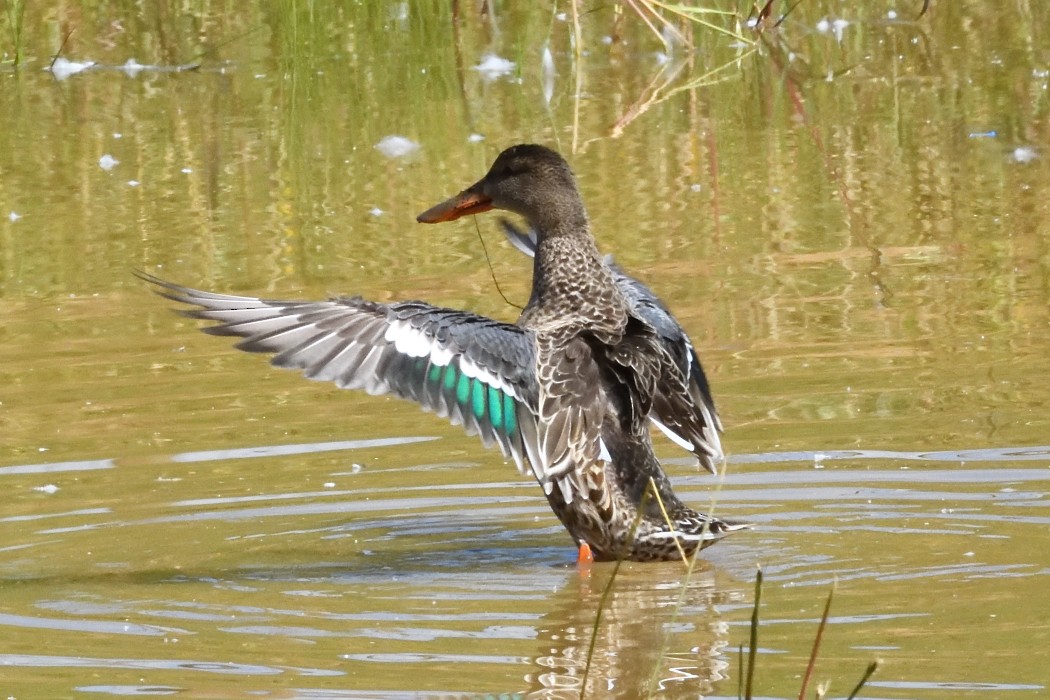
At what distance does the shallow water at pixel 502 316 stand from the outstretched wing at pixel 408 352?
1.56ft

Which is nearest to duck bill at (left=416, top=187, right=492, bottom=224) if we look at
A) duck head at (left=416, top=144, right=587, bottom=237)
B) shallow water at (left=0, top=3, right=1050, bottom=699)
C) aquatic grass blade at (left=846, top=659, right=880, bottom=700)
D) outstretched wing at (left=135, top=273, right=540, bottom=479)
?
duck head at (left=416, top=144, right=587, bottom=237)

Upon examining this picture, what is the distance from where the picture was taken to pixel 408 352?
18.8 ft

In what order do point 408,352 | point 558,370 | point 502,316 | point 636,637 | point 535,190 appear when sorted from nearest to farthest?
point 636,637, point 408,352, point 558,370, point 535,190, point 502,316

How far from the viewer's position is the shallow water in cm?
498

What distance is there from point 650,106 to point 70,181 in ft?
11.4

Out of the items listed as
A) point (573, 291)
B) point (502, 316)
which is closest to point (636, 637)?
point (573, 291)

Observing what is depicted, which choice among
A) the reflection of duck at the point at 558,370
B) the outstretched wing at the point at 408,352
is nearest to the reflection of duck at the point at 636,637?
the reflection of duck at the point at 558,370

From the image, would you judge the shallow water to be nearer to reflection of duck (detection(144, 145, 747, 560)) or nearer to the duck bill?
reflection of duck (detection(144, 145, 747, 560))

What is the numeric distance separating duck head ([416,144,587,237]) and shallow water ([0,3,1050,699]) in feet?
2.84

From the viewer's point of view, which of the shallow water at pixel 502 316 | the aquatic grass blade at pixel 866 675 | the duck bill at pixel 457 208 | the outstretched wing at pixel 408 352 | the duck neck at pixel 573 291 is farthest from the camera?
the duck bill at pixel 457 208

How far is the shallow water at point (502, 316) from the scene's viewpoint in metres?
4.98

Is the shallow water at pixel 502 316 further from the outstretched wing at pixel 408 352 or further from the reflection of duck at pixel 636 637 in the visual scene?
the outstretched wing at pixel 408 352

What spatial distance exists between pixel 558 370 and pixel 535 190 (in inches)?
37.7

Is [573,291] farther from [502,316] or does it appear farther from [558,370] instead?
[502,316]
